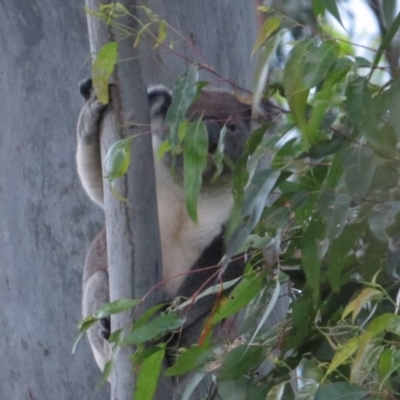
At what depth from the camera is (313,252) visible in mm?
1216

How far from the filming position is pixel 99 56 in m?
1.46

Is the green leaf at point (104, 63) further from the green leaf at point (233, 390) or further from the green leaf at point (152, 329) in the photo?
the green leaf at point (233, 390)

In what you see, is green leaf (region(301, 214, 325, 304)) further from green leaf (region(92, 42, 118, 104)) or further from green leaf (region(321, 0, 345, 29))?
green leaf (region(92, 42, 118, 104))

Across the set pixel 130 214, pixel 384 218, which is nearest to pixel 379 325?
pixel 384 218

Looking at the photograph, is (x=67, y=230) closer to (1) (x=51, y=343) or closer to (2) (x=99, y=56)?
(1) (x=51, y=343)

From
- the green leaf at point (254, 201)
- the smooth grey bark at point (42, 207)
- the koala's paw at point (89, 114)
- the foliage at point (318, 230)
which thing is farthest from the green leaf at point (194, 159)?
the smooth grey bark at point (42, 207)

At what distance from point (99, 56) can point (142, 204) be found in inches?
10.6

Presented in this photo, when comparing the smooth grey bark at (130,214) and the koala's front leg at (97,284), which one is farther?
the koala's front leg at (97,284)

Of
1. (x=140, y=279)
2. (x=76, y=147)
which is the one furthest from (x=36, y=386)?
(x=140, y=279)

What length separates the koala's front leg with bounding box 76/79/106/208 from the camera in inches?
84.0

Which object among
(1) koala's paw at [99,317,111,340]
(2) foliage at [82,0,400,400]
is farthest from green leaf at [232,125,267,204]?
(1) koala's paw at [99,317,111,340]

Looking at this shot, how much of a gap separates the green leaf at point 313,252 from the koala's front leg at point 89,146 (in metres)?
0.93

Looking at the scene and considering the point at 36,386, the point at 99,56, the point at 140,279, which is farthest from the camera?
the point at 36,386

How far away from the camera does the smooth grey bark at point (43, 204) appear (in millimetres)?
2469
